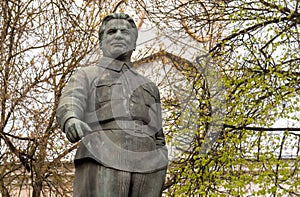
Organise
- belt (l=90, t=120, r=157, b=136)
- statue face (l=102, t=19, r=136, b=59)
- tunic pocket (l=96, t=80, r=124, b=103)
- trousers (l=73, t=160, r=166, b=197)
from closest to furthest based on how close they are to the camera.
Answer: trousers (l=73, t=160, r=166, b=197) < belt (l=90, t=120, r=157, b=136) < tunic pocket (l=96, t=80, r=124, b=103) < statue face (l=102, t=19, r=136, b=59)

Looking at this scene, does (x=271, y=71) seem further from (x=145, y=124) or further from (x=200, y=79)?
(x=145, y=124)

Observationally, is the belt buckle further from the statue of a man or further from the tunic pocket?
the tunic pocket

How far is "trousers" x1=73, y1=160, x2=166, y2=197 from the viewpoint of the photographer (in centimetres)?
486

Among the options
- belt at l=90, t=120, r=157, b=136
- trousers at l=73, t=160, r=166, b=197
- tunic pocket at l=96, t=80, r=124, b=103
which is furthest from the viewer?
tunic pocket at l=96, t=80, r=124, b=103

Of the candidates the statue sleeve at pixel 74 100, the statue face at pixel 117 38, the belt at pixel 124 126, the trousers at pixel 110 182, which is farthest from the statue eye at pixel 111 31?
the trousers at pixel 110 182

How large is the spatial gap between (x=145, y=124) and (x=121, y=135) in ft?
0.93

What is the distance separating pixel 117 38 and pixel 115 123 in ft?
2.49

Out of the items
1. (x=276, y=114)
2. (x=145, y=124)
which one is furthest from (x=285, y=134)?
(x=145, y=124)

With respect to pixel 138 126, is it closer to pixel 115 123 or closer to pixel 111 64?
pixel 115 123

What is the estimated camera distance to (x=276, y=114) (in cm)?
1124

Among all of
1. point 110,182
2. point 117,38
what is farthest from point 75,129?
point 117,38

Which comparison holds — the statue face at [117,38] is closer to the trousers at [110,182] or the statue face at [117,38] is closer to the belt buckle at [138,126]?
the belt buckle at [138,126]

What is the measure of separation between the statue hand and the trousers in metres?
0.27

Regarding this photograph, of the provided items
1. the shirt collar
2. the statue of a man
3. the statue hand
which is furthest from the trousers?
the shirt collar
